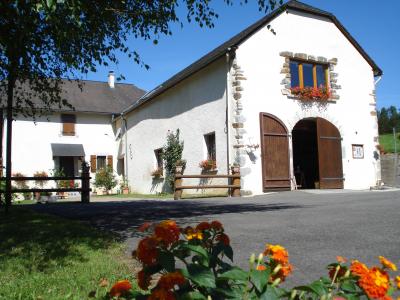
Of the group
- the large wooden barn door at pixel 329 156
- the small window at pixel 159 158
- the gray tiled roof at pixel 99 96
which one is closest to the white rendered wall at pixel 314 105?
the large wooden barn door at pixel 329 156

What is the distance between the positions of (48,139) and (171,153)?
974 centimetres

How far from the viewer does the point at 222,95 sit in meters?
13.9

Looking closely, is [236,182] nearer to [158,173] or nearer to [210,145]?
[210,145]

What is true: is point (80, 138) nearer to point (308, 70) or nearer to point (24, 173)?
point (24, 173)

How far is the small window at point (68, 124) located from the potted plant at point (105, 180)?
9.31 ft

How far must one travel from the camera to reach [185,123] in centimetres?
1641

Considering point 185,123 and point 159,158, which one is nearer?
point 185,123

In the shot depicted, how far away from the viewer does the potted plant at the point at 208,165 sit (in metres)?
14.4

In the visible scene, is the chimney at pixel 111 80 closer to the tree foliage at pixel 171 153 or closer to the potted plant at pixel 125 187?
the potted plant at pixel 125 187

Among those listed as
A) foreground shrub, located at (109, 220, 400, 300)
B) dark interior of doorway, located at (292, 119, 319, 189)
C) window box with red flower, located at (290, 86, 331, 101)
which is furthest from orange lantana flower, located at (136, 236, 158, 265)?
dark interior of doorway, located at (292, 119, 319, 189)

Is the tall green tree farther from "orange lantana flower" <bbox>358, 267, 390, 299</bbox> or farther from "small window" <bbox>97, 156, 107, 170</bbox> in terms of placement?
"small window" <bbox>97, 156, 107, 170</bbox>

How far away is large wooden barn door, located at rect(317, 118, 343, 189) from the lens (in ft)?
47.3

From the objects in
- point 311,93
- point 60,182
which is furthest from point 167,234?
point 60,182

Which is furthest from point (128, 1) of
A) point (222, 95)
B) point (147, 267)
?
point (222, 95)
